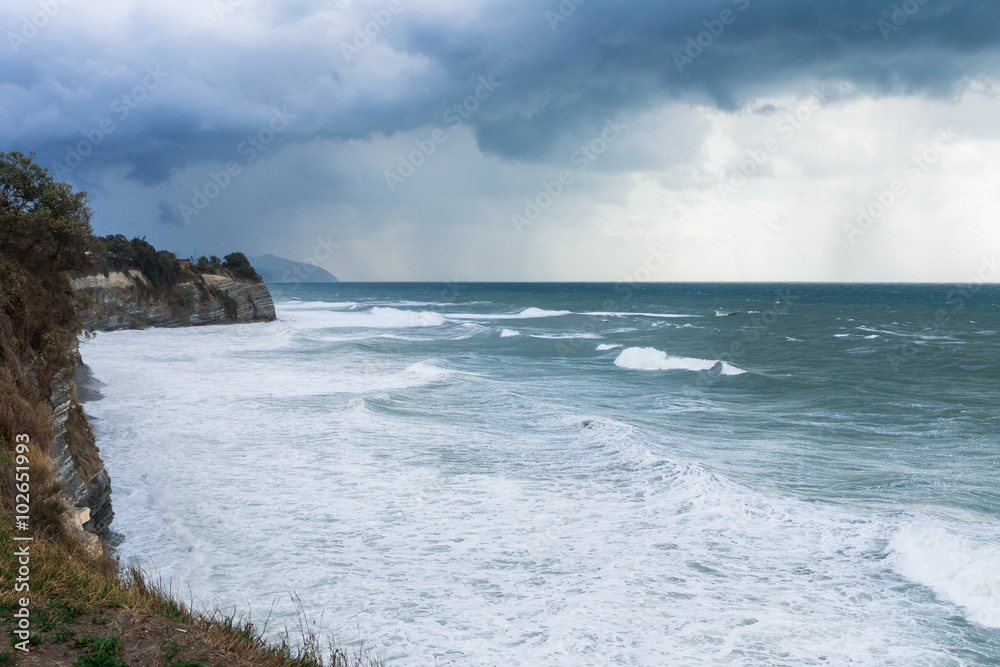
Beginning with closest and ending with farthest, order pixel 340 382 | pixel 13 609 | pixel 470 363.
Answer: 1. pixel 13 609
2. pixel 340 382
3. pixel 470 363

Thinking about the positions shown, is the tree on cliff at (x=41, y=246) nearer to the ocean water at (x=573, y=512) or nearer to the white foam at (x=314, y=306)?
the ocean water at (x=573, y=512)

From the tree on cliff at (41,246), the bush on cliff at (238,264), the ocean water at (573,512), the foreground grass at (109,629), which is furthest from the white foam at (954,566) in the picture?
the bush on cliff at (238,264)

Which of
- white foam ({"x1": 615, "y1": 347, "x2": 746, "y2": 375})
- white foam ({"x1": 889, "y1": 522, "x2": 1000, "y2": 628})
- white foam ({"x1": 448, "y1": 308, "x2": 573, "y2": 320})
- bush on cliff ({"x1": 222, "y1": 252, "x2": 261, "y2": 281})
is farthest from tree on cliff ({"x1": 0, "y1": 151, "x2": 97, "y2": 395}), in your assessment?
white foam ({"x1": 448, "y1": 308, "x2": 573, "y2": 320})

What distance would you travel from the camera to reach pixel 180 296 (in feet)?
155

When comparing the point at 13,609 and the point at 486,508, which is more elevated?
the point at 13,609

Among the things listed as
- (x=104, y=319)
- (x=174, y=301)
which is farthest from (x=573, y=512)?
(x=174, y=301)

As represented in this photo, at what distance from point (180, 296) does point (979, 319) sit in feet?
271

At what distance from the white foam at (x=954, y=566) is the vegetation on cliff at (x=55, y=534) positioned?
8.21 metres

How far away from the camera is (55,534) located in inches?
323

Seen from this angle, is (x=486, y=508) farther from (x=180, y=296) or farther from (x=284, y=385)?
(x=180, y=296)

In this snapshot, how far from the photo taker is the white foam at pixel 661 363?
107 ft

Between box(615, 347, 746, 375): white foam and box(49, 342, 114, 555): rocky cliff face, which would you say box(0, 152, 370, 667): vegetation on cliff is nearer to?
box(49, 342, 114, 555): rocky cliff face

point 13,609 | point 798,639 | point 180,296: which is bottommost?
point 798,639

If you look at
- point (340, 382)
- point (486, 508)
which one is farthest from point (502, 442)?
point (340, 382)
